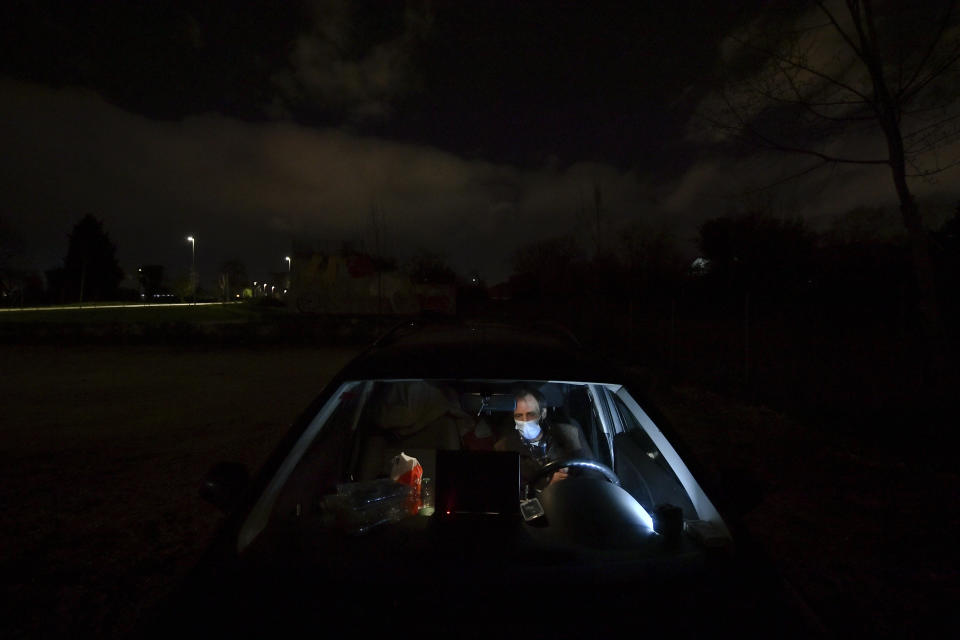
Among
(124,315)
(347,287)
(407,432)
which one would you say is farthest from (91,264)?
(407,432)

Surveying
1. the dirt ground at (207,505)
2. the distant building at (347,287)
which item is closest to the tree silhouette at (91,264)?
the distant building at (347,287)

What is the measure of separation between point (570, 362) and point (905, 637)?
92.9 inches

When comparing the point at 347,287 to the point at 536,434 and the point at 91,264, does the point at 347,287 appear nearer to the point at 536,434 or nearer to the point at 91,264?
the point at 536,434

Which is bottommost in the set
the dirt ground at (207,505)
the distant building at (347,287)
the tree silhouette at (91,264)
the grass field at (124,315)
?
the dirt ground at (207,505)

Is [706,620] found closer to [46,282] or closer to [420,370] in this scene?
[420,370]

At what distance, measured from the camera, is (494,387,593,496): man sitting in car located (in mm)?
2924

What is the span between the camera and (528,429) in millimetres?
3051

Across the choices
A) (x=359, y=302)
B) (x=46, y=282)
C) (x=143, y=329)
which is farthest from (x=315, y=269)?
(x=46, y=282)

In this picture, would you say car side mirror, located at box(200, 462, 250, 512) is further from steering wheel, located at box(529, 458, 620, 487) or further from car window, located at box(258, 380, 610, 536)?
steering wheel, located at box(529, 458, 620, 487)

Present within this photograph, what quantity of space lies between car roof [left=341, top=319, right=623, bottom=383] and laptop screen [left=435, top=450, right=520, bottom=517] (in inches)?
13.6

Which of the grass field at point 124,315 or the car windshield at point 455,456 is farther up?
the grass field at point 124,315

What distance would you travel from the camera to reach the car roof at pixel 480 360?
2.13 meters

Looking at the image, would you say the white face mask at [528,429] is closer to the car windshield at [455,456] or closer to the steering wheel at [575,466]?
the car windshield at [455,456]

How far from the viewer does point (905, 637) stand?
2904 mm
